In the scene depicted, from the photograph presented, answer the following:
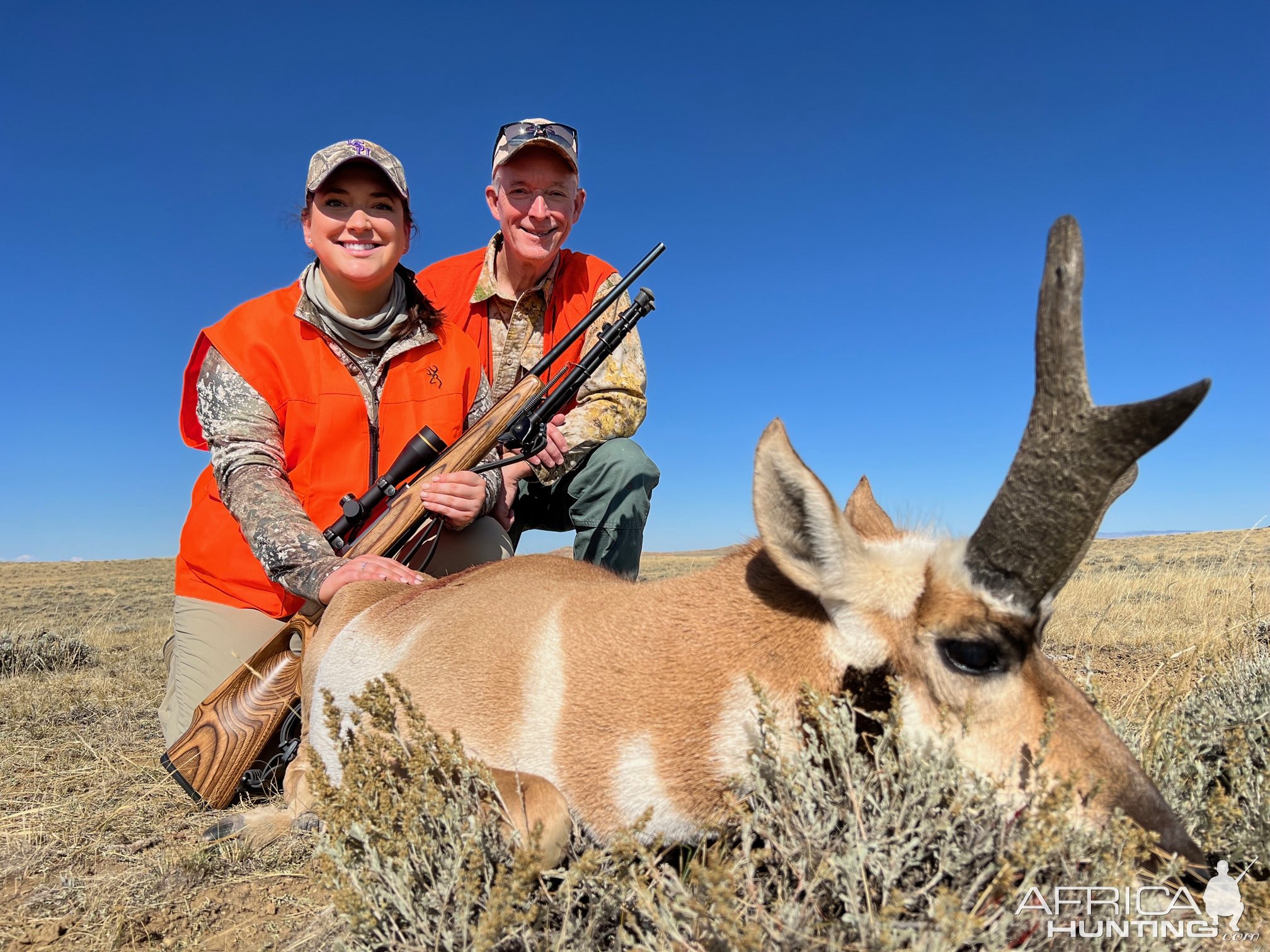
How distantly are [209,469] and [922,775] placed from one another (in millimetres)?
4583

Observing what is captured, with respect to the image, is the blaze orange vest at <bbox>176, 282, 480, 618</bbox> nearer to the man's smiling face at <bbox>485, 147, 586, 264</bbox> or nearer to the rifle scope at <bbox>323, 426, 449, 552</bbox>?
the rifle scope at <bbox>323, 426, 449, 552</bbox>

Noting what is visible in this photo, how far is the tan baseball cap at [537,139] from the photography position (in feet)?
18.5

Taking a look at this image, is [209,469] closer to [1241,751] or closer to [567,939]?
[567,939]

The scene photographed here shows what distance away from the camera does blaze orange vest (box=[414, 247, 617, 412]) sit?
5.96m

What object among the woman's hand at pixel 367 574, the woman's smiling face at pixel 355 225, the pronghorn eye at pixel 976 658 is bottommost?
the pronghorn eye at pixel 976 658

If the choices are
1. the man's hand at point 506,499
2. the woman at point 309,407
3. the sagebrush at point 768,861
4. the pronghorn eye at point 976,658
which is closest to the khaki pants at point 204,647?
the woman at point 309,407

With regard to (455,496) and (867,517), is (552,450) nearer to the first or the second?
(455,496)

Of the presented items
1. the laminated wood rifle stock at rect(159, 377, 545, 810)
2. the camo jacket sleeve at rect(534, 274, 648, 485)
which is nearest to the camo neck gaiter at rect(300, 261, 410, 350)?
the camo jacket sleeve at rect(534, 274, 648, 485)

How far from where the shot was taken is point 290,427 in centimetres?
466

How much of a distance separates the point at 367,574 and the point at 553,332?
9.10 ft

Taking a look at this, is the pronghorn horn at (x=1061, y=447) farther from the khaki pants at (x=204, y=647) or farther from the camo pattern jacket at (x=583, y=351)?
the camo pattern jacket at (x=583, y=351)

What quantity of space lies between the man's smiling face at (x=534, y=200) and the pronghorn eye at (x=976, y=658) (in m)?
4.43

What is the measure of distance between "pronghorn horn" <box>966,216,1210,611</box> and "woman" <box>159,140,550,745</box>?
126 inches

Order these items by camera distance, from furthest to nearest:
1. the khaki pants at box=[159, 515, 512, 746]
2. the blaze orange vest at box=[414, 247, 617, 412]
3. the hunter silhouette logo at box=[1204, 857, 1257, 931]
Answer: the blaze orange vest at box=[414, 247, 617, 412] → the khaki pants at box=[159, 515, 512, 746] → the hunter silhouette logo at box=[1204, 857, 1257, 931]
